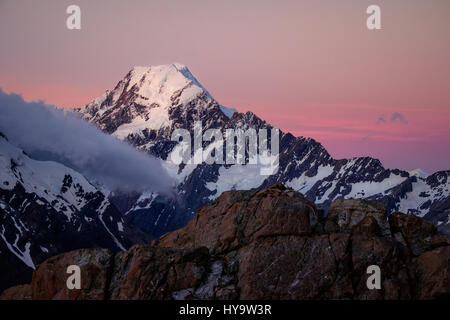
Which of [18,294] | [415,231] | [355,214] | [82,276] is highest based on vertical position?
[355,214]

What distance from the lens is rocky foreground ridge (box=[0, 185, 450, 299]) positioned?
56031mm

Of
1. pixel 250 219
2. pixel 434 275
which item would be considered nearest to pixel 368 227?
pixel 434 275

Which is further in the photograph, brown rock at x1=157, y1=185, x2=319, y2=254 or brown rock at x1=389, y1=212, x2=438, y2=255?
brown rock at x1=389, y1=212, x2=438, y2=255

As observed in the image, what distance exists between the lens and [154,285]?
56.2 metres

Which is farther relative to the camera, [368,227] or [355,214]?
[355,214]

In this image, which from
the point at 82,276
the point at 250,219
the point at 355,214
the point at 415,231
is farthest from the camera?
the point at 355,214

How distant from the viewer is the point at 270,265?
56719 mm

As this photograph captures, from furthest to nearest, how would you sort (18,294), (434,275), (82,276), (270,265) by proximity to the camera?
(18,294), (434,275), (82,276), (270,265)

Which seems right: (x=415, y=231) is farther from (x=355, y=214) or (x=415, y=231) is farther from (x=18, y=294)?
(x=18, y=294)

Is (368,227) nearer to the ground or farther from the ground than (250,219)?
nearer to the ground

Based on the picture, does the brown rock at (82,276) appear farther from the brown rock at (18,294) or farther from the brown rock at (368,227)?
the brown rock at (368,227)

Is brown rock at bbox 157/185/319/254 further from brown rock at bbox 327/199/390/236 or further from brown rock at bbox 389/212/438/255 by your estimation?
brown rock at bbox 389/212/438/255

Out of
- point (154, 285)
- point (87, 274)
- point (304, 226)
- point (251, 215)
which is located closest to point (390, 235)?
point (304, 226)

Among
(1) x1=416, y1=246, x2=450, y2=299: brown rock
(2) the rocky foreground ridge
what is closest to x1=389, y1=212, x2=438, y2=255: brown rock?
(2) the rocky foreground ridge
